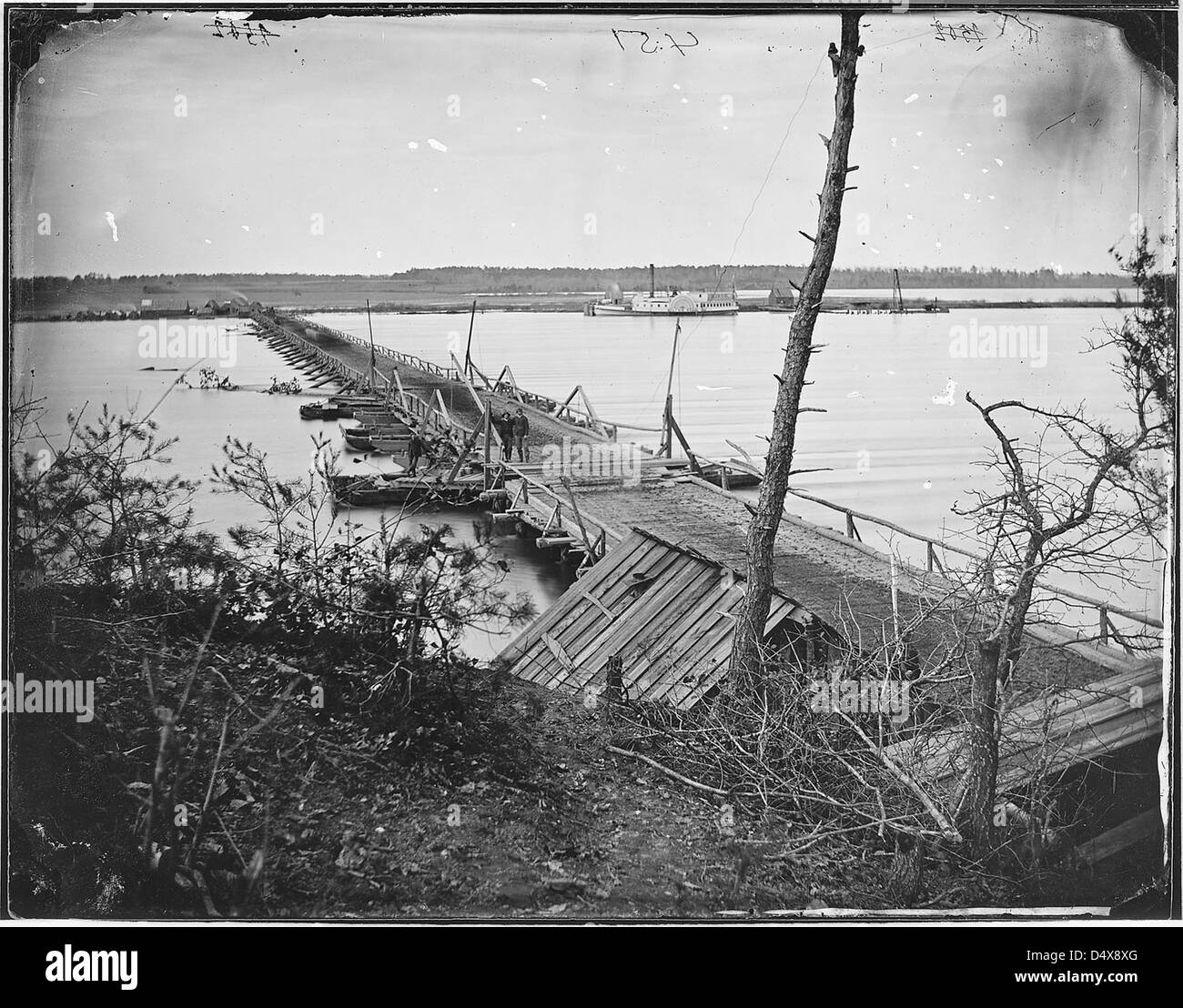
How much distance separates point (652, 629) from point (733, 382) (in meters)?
1.55

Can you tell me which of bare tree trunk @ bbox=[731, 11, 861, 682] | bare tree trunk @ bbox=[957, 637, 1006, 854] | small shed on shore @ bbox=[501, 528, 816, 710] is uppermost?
bare tree trunk @ bbox=[731, 11, 861, 682]

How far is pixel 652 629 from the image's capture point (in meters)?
6.12

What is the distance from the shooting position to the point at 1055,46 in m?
5.80

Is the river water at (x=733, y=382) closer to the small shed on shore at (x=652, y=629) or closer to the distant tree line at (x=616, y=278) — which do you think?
the distant tree line at (x=616, y=278)

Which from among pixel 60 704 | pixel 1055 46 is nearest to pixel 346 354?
pixel 60 704

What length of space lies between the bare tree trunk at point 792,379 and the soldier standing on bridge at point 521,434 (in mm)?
2183

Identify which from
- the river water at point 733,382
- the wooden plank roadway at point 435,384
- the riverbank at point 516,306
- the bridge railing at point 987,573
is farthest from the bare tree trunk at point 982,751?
the wooden plank roadway at point 435,384

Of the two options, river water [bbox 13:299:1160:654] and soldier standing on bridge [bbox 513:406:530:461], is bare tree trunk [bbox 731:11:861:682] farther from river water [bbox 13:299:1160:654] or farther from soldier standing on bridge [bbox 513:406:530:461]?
soldier standing on bridge [bbox 513:406:530:461]

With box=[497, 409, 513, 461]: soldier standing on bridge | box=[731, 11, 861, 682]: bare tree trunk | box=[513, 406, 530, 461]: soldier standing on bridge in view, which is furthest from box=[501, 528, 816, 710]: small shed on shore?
box=[497, 409, 513, 461]: soldier standing on bridge

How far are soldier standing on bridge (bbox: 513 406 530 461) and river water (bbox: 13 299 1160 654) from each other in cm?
68

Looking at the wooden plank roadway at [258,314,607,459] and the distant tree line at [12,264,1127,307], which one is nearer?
the distant tree line at [12,264,1127,307]

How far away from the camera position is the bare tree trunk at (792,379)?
5.40 meters

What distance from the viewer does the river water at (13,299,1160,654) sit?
18.8ft

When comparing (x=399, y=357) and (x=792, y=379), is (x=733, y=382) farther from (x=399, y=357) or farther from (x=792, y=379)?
(x=399, y=357)
